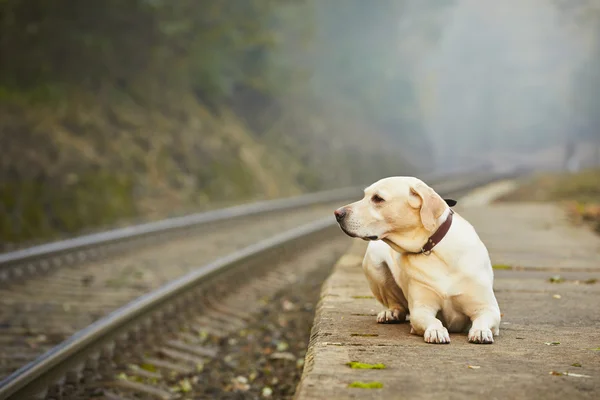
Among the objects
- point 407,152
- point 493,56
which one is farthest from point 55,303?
point 493,56

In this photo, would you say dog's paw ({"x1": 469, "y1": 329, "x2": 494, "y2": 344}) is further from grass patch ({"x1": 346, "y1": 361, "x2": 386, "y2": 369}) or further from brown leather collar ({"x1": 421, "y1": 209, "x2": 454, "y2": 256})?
grass patch ({"x1": 346, "y1": 361, "x2": 386, "y2": 369})

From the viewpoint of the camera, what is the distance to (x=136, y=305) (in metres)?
6.33

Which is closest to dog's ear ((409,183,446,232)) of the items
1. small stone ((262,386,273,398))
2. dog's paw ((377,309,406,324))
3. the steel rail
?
dog's paw ((377,309,406,324))

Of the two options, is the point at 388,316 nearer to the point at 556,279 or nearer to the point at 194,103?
the point at 556,279

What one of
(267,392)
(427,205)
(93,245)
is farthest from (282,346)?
(93,245)

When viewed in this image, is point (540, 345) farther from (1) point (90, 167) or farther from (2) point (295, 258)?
(1) point (90, 167)

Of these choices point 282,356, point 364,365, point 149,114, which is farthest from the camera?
point 149,114

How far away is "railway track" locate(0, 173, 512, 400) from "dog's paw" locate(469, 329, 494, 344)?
226 cm

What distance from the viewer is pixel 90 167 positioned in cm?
1500

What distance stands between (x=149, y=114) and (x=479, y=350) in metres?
16.3

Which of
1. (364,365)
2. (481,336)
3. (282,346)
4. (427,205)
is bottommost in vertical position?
(364,365)

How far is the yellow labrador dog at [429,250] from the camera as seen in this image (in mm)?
3723

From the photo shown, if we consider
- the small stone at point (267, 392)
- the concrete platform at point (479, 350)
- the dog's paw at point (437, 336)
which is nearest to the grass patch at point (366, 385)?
the concrete platform at point (479, 350)

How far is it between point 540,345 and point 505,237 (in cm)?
585
